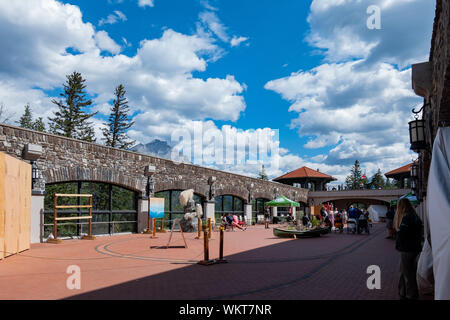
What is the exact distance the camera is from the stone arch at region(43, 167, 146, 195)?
13.4m

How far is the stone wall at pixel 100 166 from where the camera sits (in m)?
12.6

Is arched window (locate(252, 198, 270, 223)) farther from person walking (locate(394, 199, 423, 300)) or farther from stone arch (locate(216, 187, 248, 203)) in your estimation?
person walking (locate(394, 199, 423, 300))

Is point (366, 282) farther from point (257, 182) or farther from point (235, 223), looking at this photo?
point (257, 182)

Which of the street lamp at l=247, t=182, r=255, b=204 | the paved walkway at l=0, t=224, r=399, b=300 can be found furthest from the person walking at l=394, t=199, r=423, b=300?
the street lamp at l=247, t=182, r=255, b=204

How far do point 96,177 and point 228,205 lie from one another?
1240 cm

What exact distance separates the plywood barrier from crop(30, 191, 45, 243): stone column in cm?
180

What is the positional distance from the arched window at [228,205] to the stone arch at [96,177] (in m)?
8.12

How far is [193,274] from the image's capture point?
7238mm

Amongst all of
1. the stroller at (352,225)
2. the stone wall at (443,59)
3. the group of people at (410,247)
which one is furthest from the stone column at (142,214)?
the stone wall at (443,59)

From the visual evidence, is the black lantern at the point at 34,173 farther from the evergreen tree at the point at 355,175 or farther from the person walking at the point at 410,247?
the evergreen tree at the point at 355,175

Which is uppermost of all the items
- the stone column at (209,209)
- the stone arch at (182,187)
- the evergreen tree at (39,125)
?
the evergreen tree at (39,125)
